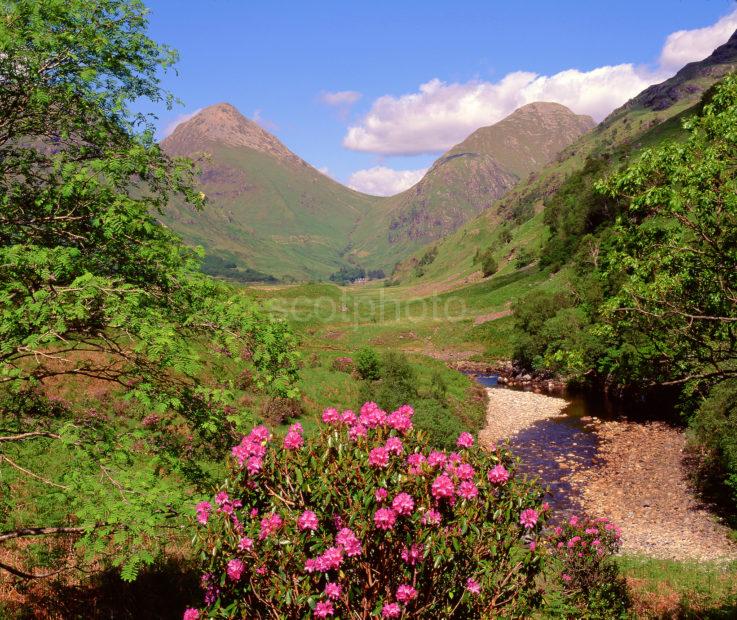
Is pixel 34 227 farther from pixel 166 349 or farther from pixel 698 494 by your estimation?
pixel 698 494

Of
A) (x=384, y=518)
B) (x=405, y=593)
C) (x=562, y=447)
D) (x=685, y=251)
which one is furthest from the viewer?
(x=562, y=447)

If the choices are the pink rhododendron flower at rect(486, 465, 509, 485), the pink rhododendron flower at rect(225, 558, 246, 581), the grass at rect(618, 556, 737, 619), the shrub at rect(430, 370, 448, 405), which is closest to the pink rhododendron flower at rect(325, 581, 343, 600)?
the pink rhododendron flower at rect(225, 558, 246, 581)

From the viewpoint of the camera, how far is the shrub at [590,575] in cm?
1232

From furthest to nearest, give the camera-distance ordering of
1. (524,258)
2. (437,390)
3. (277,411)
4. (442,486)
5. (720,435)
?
(524,258) → (437,390) → (277,411) → (720,435) → (442,486)

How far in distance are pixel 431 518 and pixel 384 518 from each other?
0.67m

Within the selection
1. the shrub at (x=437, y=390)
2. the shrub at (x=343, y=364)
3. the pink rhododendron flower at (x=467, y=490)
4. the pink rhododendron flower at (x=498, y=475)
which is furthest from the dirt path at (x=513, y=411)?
the pink rhododendron flower at (x=467, y=490)

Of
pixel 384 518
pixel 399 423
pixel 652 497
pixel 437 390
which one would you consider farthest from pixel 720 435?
pixel 384 518

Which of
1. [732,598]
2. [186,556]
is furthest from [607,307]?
[186,556]

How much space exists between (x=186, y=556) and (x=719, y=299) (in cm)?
1401

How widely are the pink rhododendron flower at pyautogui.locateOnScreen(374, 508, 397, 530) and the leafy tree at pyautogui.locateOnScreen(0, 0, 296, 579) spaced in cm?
287

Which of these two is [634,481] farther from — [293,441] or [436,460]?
[293,441]

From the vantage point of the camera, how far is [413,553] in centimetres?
577

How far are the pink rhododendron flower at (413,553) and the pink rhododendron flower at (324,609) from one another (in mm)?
1018

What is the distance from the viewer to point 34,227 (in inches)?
320
